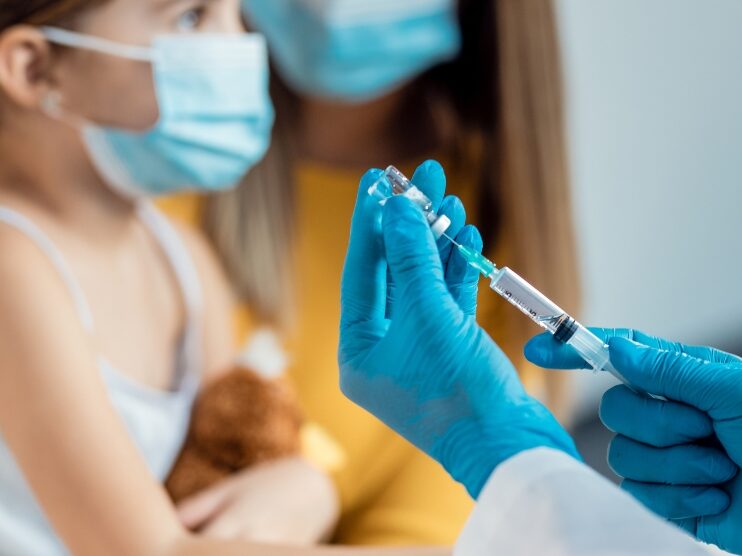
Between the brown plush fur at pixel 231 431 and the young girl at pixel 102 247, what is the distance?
2 centimetres

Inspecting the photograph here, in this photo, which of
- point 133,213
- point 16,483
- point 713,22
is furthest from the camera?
point 713,22

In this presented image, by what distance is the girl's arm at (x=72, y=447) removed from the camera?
92cm

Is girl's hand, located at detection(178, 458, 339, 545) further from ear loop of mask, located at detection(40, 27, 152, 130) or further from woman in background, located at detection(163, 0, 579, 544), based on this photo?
ear loop of mask, located at detection(40, 27, 152, 130)

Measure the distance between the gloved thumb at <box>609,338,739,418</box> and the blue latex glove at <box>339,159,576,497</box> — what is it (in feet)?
0.30

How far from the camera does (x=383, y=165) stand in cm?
155

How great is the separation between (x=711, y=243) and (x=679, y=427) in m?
1.74

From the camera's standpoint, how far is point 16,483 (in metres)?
1.02

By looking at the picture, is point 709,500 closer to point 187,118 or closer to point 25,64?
point 187,118

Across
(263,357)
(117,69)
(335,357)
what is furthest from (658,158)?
(117,69)

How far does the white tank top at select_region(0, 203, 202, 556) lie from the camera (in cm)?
102

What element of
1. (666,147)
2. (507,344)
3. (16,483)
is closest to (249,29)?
(507,344)

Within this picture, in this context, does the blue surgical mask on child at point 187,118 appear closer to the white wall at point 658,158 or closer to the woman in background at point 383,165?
the woman in background at point 383,165

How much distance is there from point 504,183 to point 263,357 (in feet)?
1.52

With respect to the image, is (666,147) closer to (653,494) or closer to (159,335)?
(159,335)
